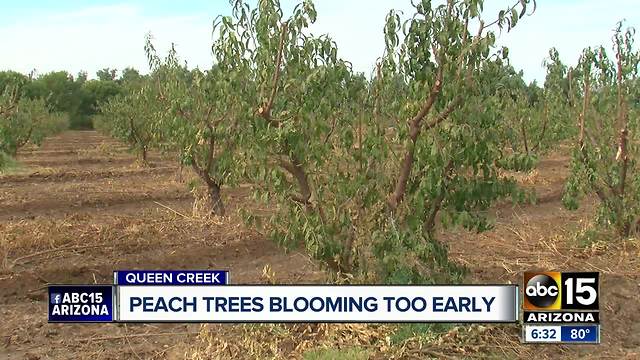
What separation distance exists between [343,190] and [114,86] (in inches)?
2498

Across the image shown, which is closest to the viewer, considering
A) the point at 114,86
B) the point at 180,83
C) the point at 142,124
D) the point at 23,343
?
the point at 23,343

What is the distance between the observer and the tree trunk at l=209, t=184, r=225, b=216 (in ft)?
36.9

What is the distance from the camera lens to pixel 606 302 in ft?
21.4

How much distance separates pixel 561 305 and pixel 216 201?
24.9 feet

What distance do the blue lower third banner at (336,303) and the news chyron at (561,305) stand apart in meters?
0.16

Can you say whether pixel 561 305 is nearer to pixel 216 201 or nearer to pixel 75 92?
pixel 216 201

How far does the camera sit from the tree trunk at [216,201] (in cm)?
1126

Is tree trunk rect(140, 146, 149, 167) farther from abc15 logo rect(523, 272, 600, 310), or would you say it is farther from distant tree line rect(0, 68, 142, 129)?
distant tree line rect(0, 68, 142, 129)

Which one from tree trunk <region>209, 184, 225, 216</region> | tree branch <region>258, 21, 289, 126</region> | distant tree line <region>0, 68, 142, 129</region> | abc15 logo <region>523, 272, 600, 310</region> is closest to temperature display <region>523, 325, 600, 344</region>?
abc15 logo <region>523, 272, 600, 310</region>

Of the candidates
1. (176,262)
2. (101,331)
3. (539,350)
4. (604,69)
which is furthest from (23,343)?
(604,69)

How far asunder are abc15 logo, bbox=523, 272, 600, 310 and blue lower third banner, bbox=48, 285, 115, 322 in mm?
3370

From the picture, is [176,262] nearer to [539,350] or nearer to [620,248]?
[539,350]

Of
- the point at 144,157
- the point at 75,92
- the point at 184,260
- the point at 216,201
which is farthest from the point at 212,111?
the point at 75,92

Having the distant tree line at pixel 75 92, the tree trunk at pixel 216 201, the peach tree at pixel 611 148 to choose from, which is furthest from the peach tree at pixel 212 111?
the distant tree line at pixel 75 92
